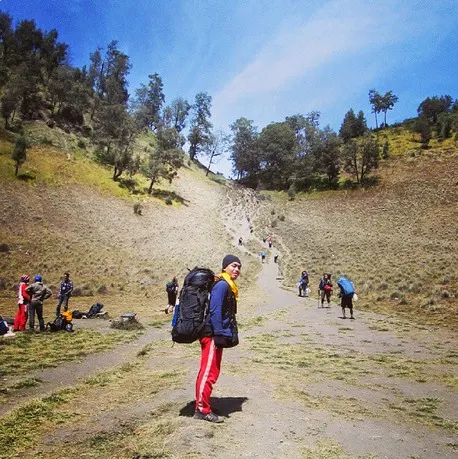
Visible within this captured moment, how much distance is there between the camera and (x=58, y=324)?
12.6m

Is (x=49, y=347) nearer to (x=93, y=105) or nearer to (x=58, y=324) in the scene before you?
(x=58, y=324)

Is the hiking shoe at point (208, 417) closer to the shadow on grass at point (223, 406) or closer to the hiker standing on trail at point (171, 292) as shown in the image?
the shadow on grass at point (223, 406)

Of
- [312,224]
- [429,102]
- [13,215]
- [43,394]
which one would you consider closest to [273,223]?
[312,224]

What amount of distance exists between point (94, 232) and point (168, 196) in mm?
23875

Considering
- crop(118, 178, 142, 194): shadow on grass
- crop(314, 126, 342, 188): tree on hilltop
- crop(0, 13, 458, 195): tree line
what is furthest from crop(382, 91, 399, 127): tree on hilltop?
crop(118, 178, 142, 194): shadow on grass

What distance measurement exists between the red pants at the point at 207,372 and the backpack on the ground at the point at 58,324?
9712mm

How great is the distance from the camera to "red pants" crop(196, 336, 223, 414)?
4703 mm

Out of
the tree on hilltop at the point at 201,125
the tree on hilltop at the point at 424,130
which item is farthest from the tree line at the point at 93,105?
the tree on hilltop at the point at 424,130

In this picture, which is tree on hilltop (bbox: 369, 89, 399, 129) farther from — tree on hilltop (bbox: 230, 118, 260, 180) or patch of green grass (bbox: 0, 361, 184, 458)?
patch of green grass (bbox: 0, 361, 184, 458)

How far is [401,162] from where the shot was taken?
73.6 m

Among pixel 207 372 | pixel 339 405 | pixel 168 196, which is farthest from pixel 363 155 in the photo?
pixel 207 372

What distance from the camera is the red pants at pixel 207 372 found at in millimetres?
4703

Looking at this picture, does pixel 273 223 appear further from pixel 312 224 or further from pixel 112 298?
pixel 112 298

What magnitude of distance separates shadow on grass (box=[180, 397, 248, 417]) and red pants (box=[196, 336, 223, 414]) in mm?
385
